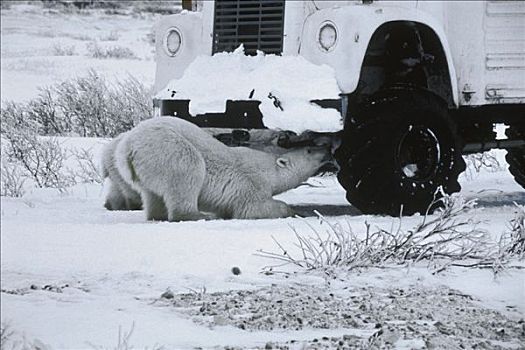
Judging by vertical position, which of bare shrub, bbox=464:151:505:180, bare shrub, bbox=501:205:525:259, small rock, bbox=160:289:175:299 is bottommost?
bare shrub, bbox=464:151:505:180

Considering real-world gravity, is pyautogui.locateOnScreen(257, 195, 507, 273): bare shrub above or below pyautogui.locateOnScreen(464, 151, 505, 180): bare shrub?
above

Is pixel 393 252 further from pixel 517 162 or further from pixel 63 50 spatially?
pixel 517 162

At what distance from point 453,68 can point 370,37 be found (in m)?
0.42

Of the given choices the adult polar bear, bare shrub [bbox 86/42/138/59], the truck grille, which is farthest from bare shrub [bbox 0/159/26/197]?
the truck grille

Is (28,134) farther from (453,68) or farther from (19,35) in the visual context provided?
(453,68)

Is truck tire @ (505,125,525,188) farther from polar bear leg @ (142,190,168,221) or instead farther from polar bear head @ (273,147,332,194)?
polar bear leg @ (142,190,168,221)

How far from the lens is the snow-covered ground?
1.51 m

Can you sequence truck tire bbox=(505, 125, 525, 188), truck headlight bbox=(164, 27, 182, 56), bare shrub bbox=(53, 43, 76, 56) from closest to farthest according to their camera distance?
bare shrub bbox=(53, 43, 76, 56)
truck headlight bbox=(164, 27, 182, 56)
truck tire bbox=(505, 125, 525, 188)

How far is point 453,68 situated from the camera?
152 inches

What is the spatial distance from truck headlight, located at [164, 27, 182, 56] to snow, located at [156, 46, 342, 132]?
304mm

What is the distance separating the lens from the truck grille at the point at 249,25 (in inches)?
152

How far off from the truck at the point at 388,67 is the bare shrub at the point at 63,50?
157 cm

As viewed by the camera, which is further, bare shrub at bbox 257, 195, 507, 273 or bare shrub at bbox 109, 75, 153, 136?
bare shrub at bbox 109, 75, 153, 136

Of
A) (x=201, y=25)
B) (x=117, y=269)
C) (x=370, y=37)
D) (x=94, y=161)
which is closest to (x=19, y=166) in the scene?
(x=117, y=269)
